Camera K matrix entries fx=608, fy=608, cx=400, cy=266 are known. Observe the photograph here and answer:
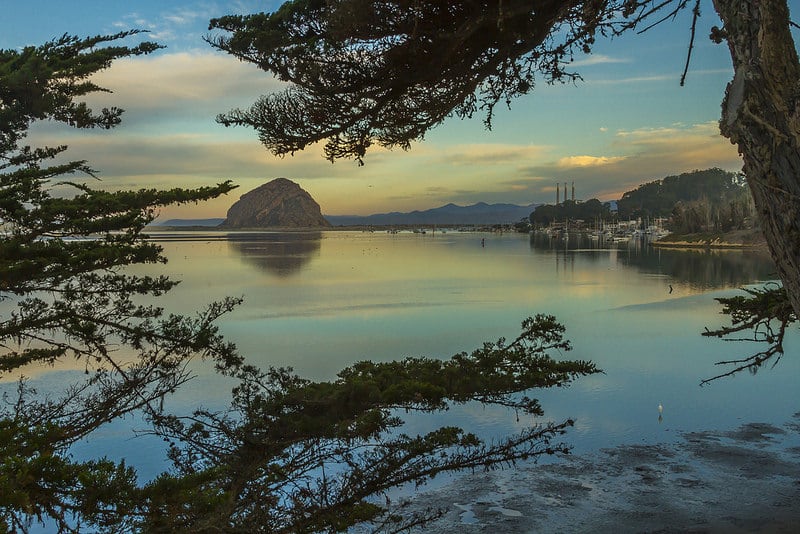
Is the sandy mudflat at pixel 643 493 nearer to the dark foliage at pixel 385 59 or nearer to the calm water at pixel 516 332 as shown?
the calm water at pixel 516 332

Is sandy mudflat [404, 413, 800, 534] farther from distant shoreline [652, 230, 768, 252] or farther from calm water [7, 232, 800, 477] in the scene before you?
distant shoreline [652, 230, 768, 252]

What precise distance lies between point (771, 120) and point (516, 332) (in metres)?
16.6

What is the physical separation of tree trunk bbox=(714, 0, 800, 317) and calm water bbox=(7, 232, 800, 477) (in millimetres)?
6736

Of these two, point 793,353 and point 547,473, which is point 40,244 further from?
point 793,353

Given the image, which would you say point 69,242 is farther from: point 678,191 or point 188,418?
point 678,191

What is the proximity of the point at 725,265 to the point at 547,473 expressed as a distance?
43909mm

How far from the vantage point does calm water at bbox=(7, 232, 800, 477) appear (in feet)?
36.1

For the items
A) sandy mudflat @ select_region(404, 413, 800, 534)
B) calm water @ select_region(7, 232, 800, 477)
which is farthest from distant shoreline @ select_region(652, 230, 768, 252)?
sandy mudflat @ select_region(404, 413, 800, 534)

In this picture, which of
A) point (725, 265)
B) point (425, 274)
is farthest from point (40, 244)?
point (725, 265)

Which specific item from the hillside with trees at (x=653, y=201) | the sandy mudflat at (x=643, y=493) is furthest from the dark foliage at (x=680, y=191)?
the sandy mudflat at (x=643, y=493)

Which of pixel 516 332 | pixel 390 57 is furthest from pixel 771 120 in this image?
pixel 516 332

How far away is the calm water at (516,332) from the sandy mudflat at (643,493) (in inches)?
35.6

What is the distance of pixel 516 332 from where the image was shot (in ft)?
64.8

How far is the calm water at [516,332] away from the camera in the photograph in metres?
11.0
